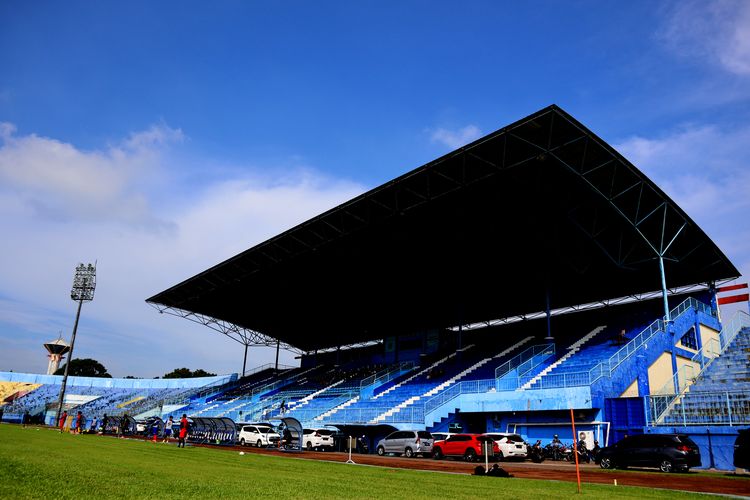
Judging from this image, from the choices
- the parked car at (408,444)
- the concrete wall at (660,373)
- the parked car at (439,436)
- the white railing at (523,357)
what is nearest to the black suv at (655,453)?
the parked car at (439,436)

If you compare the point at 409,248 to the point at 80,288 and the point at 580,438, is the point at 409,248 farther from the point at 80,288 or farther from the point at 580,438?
the point at 80,288

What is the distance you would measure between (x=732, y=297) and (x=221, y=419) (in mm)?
37990

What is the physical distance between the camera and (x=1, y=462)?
39.9 feet

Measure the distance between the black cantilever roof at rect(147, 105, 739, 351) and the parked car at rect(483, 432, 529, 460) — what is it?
538 inches

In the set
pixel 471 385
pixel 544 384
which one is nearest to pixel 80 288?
pixel 471 385

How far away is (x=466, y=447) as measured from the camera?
94.2ft

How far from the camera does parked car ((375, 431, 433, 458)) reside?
103 ft

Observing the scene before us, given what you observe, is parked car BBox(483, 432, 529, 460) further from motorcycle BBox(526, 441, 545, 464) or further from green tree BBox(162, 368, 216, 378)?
green tree BBox(162, 368, 216, 378)

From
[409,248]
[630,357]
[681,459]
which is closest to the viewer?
[681,459]

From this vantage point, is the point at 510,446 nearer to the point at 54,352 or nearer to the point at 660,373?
the point at 660,373

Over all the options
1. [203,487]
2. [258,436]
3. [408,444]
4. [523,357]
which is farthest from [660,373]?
[203,487]

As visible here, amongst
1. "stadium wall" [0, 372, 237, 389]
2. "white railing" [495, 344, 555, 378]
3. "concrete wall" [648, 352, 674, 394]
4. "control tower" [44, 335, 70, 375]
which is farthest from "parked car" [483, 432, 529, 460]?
"control tower" [44, 335, 70, 375]

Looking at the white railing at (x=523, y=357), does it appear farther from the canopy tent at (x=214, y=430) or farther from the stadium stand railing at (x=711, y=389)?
the canopy tent at (x=214, y=430)

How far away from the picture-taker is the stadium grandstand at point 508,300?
30.6m
